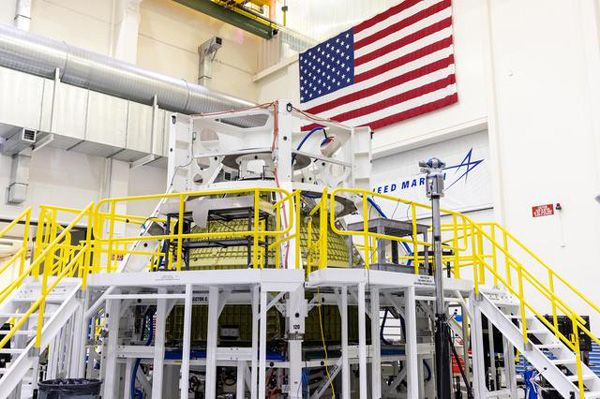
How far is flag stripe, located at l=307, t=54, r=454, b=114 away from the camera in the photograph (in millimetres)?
17172

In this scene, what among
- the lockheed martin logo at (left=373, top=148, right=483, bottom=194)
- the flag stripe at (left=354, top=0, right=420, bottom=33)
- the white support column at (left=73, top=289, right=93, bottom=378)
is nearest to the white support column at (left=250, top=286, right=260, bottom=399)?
the white support column at (left=73, top=289, right=93, bottom=378)

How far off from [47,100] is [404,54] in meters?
11.1

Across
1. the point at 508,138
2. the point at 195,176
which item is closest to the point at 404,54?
the point at 508,138

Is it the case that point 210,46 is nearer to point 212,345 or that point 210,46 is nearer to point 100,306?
point 100,306

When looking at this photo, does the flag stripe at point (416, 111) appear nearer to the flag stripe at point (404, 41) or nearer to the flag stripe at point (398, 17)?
the flag stripe at point (404, 41)

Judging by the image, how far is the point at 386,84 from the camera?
18.7 meters

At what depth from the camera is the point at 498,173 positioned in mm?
15406

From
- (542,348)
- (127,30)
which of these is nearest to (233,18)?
(127,30)

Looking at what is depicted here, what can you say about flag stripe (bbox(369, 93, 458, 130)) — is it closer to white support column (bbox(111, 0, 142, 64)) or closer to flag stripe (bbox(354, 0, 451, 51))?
flag stripe (bbox(354, 0, 451, 51))

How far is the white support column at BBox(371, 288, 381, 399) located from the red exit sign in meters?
7.73

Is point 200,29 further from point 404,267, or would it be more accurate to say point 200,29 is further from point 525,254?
point 404,267

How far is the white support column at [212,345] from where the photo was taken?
785cm

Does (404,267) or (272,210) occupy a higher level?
(272,210)

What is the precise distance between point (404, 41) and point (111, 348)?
1363 cm
